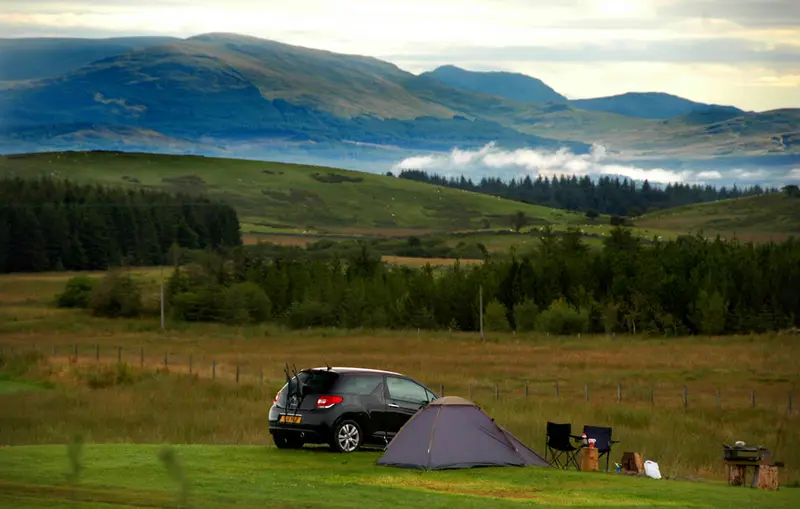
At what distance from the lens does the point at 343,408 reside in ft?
107

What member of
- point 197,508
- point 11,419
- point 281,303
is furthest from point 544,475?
point 281,303

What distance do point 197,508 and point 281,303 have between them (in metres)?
124

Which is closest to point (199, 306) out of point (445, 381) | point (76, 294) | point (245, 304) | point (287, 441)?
point (245, 304)

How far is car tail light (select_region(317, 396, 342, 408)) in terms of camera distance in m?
32.5

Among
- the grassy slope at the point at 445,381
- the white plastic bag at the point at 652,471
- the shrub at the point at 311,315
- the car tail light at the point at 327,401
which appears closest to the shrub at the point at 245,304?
the shrub at the point at 311,315

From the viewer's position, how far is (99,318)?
139250 mm

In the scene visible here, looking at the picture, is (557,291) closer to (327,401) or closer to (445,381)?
(445,381)

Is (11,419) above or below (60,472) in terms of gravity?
below

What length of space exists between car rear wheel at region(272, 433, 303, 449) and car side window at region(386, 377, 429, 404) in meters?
2.74

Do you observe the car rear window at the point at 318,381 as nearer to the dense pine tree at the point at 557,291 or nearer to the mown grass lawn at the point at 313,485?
the mown grass lawn at the point at 313,485

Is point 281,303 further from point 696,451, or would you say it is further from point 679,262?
point 696,451

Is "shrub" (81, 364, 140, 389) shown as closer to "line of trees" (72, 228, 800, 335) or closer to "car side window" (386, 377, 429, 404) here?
"car side window" (386, 377, 429, 404)

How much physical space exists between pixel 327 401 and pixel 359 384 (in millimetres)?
1009

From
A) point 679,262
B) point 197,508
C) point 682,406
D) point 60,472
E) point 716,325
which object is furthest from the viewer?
point 679,262
